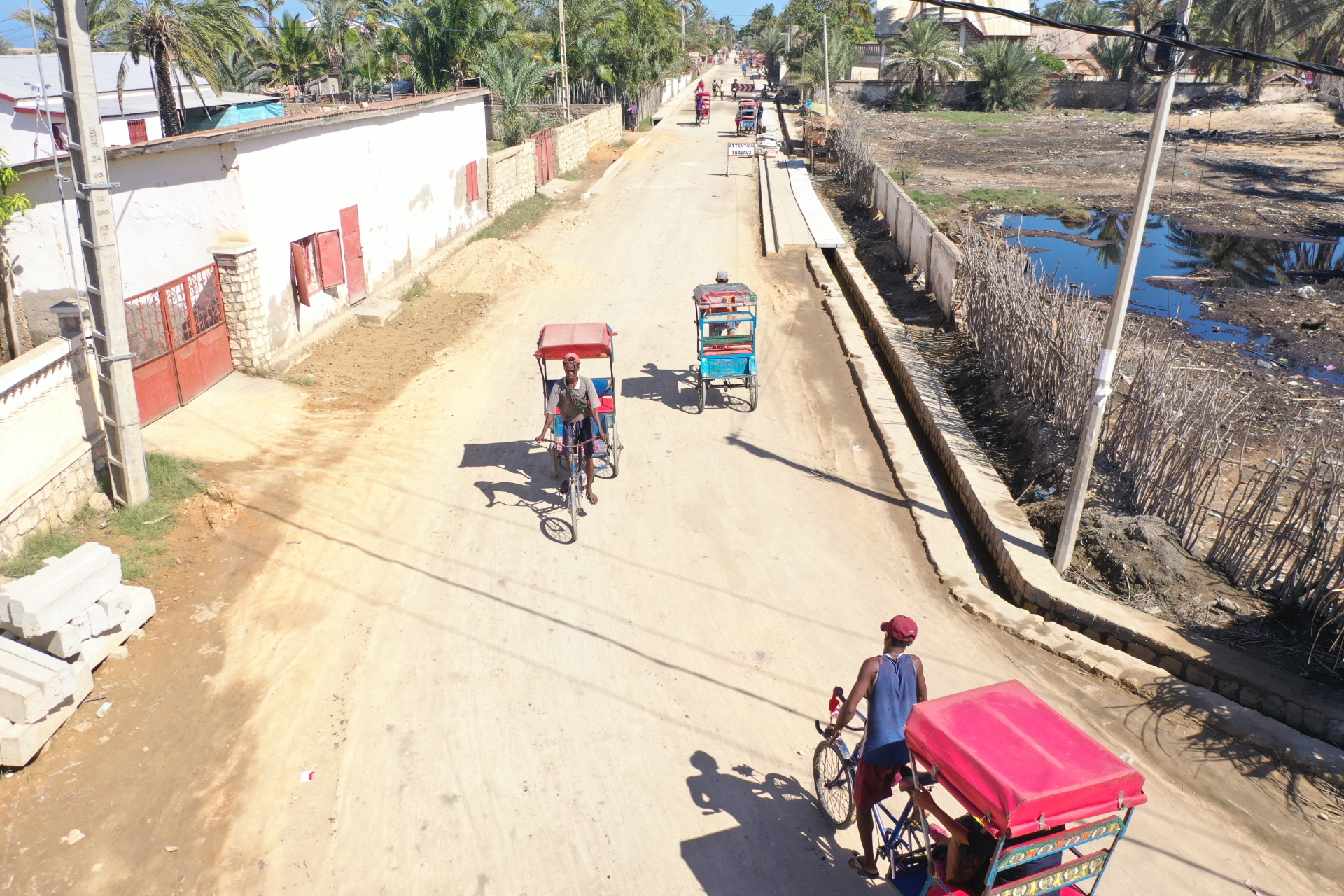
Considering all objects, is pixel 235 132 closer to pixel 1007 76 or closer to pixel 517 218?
pixel 517 218

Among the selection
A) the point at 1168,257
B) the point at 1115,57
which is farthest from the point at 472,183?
the point at 1115,57

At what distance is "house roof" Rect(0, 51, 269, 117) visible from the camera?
25.7m

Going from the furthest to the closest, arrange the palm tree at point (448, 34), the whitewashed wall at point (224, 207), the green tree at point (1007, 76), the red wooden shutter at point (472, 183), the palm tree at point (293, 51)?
the green tree at point (1007, 76) → the palm tree at point (293, 51) → the palm tree at point (448, 34) → the red wooden shutter at point (472, 183) → the whitewashed wall at point (224, 207)

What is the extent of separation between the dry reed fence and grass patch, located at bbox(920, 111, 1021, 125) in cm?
4200

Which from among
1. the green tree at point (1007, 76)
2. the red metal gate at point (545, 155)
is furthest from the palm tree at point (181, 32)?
the green tree at point (1007, 76)

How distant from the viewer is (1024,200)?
28.3 metres

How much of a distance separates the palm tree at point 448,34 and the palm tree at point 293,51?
19.1 metres

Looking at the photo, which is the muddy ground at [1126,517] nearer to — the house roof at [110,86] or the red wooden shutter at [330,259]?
the red wooden shutter at [330,259]

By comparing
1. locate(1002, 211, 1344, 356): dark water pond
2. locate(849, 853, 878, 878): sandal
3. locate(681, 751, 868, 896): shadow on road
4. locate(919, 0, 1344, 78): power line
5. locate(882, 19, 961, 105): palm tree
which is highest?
locate(882, 19, 961, 105): palm tree

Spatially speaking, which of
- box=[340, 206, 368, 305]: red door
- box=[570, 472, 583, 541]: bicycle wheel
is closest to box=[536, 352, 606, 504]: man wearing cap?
box=[570, 472, 583, 541]: bicycle wheel

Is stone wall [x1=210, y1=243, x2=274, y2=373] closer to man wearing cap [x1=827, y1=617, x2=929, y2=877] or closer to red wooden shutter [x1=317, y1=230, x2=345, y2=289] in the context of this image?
red wooden shutter [x1=317, y1=230, x2=345, y2=289]

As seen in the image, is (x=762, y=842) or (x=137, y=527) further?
(x=137, y=527)

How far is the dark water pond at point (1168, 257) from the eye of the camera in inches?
748

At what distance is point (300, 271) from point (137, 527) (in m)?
6.05
